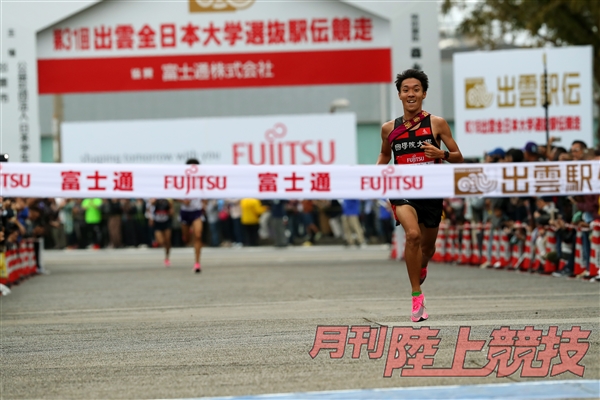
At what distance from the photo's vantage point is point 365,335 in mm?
8891

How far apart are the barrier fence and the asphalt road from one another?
1.50 ft

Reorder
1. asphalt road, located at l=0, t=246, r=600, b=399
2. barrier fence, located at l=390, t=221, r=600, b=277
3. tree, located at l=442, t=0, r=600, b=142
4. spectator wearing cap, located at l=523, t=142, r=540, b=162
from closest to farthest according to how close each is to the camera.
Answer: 1. asphalt road, located at l=0, t=246, r=600, b=399
2. barrier fence, located at l=390, t=221, r=600, b=277
3. spectator wearing cap, located at l=523, t=142, r=540, b=162
4. tree, located at l=442, t=0, r=600, b=142

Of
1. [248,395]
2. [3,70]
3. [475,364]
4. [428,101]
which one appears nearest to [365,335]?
[475,364]

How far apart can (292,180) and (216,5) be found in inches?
289

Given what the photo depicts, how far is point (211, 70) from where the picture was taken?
2397 centimetres

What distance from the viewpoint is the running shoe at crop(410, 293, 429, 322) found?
953 centimetres

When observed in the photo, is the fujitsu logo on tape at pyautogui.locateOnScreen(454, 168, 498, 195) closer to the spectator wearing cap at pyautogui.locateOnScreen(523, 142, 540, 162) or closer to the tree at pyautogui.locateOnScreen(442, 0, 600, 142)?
the spectator wearing cap at pyautogui.locateOnScreen(523, 142, 540, 162)

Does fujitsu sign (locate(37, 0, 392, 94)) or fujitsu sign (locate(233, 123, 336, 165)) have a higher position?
fujitsu sign (locate(37, 0, 392, 94))

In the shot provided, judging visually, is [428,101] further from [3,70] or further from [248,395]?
[248,395]

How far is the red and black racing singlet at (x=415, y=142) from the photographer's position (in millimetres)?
9820

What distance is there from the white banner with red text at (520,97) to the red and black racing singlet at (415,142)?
13607 mm

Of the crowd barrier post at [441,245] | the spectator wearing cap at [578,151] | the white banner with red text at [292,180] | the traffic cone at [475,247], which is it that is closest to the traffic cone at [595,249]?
the white banner with red text at [292,180]

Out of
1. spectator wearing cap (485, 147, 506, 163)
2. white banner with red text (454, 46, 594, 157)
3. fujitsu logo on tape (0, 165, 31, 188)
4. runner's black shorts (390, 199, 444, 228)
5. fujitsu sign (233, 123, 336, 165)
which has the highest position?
white banner with red text (454, 46, 594, 157)

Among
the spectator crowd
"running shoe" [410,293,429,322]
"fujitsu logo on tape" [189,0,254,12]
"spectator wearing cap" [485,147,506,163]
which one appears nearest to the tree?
the spectator crowd
